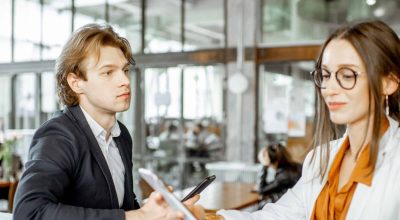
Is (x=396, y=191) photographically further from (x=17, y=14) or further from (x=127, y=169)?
(x=17, y=14)

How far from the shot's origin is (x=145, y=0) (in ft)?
26.7

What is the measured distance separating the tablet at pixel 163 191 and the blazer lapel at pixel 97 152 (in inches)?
12.8

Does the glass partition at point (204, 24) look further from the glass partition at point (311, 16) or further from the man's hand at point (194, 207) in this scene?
the man's hand at point (194, 207)

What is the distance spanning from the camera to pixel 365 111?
1.38 meters

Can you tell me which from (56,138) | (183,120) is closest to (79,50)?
(56,138)

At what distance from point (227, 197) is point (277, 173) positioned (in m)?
0.52

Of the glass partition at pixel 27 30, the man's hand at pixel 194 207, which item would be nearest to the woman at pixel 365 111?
the man's hand at pixel 194 207

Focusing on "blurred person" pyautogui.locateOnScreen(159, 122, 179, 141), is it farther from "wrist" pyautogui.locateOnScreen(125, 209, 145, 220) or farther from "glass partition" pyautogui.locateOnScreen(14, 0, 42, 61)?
"wrist" pyautogui.locateOnScreen(125, 209, 145, 220)

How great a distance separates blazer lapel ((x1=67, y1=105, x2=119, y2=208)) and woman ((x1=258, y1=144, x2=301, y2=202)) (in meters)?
2.87

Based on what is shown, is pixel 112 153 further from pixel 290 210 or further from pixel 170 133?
pixel 170 133

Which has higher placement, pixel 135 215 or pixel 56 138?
pixel 56 138

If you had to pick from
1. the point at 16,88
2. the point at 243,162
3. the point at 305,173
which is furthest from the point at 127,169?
the point at 16,88

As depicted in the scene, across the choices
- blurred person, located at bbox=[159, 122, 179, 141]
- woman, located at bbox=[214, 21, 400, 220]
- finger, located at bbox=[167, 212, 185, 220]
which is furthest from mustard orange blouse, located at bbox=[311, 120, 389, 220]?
blurred person, located at bbox=[159, 122, 179, 141]

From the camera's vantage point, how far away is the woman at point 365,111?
135 centimetres
